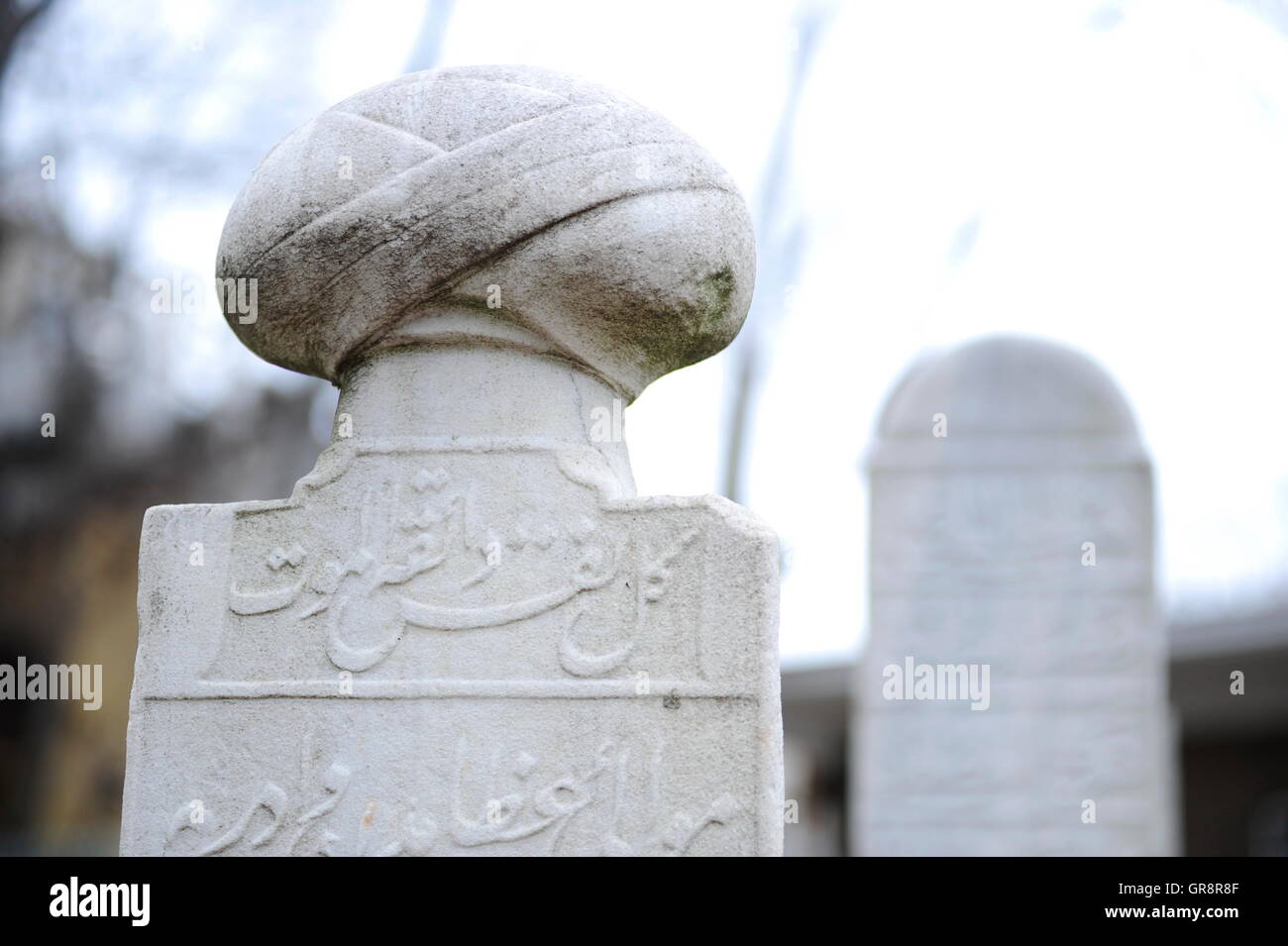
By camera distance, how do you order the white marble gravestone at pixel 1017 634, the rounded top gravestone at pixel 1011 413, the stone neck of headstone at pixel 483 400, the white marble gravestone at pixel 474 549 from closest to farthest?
1. the white marble gravestone at pixel 474 549
2. the stone neck of headstone at pixel 483 400
3. the white marble gravestone at pixel 1017 634
4. the rounded top gravestone at pixel 1011 413

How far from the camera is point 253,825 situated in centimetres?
288

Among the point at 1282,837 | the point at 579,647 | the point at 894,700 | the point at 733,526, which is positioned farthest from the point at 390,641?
the point at 1282,837

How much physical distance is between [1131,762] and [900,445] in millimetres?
1832

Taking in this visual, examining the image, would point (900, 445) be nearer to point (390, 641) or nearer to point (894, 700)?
point (894, 700)

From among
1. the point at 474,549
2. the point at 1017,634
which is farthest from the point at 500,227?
the point at 1017,634

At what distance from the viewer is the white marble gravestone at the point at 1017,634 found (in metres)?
7.31

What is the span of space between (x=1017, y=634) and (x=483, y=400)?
501 cm

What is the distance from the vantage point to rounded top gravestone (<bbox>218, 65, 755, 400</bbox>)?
9.23 feet
